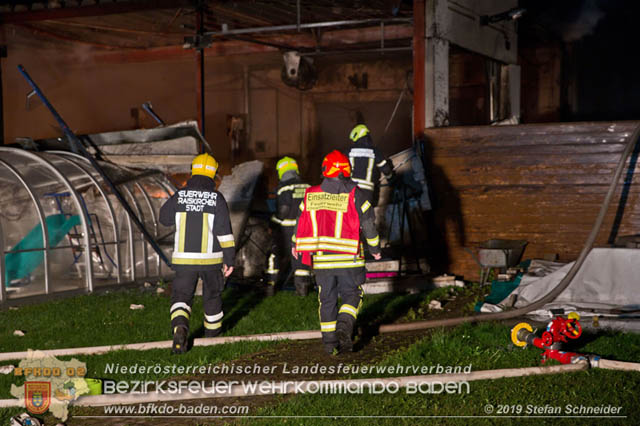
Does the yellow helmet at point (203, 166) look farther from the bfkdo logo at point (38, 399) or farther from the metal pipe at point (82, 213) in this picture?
the metal pipe at point (82, 213)

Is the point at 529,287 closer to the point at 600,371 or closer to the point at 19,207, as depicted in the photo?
the point at 600,371

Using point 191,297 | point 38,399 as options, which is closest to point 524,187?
point 191,297

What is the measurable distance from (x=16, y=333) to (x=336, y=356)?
410 cm

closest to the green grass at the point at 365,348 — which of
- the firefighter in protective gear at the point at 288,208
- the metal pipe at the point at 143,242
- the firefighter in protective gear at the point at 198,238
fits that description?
the firefighter in protective gear at the point at 288,208

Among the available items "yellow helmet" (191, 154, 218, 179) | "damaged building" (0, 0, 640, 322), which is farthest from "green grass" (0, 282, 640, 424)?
"yellow helmet" (191, 154, 218, 179)

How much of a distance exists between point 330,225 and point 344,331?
110cm

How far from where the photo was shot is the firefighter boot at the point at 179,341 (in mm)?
7121

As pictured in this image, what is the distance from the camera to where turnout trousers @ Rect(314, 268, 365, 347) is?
277 inches

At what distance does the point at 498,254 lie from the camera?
10914 millimetres

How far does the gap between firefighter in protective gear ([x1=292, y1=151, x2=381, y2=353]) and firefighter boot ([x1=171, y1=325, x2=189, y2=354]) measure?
1.44 meters

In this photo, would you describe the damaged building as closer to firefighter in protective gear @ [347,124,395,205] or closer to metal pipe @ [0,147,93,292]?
metal pipe @ [0,147,93,292]

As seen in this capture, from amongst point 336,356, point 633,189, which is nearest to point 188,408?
point 336,356

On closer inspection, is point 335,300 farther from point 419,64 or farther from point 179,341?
point 419,64

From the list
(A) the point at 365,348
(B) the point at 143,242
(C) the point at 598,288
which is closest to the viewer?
(A) the point at 365,348
